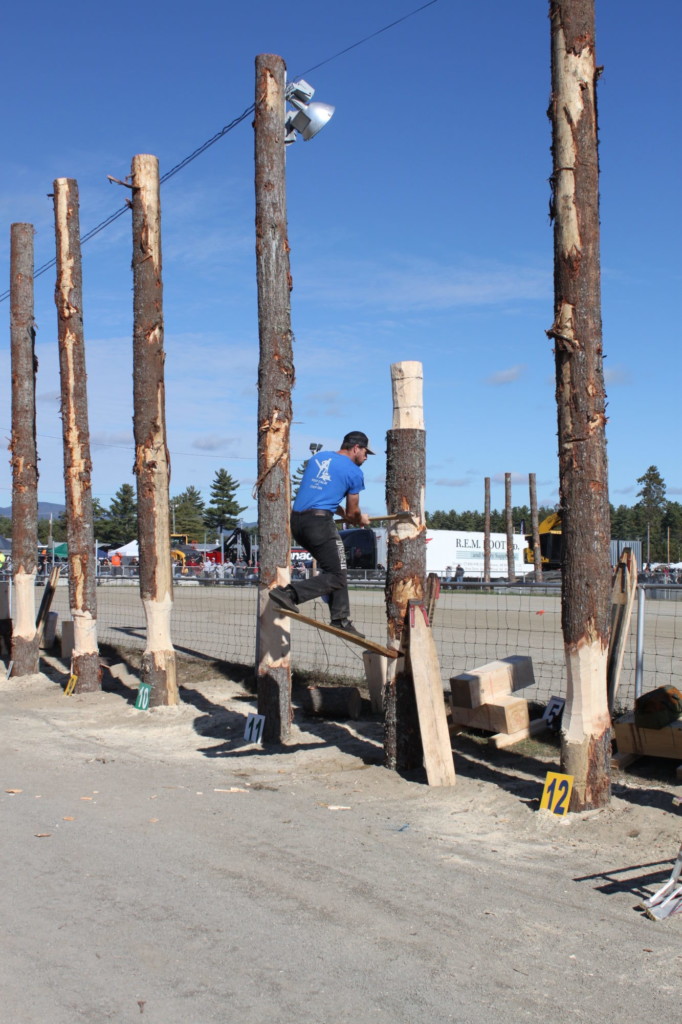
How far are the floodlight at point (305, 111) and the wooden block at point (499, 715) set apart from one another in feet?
19.5

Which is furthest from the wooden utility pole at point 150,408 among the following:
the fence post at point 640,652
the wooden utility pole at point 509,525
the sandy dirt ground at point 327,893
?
the wooden utility pole at point 509,525

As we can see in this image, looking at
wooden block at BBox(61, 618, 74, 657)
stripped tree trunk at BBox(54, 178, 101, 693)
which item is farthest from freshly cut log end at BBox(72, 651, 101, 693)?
wooden block at BBox(61, 618, 74, 657)

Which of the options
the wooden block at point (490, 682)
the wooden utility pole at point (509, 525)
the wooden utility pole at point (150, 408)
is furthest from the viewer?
the wooden utility pole at point (509, 525)

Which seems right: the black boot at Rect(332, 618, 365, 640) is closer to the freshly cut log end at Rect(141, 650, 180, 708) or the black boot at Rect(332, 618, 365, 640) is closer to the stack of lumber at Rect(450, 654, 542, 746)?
the stack of lumber at Rect(450, 654, 542, 746)

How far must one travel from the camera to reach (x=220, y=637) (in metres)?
19.3

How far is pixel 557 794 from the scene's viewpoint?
6527 millimetres

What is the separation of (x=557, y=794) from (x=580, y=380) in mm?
2848

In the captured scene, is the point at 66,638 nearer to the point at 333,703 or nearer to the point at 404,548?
the point at 333,703

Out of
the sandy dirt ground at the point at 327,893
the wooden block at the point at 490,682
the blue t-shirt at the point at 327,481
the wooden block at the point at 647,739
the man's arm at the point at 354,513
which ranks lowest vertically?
the sandy dirt ground at the point at 327,893

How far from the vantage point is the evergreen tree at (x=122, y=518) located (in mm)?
125188

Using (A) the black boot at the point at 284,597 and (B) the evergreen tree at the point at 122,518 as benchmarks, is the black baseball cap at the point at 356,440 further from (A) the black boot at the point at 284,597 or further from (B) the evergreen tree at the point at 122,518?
(B) the evergreen tree at the point at 122,518

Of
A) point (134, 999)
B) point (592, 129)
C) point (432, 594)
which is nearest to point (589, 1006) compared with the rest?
point (134, 999)

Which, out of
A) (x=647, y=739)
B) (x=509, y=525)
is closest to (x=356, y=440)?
(x=647, y=739)

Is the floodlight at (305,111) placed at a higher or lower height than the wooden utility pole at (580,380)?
higher
